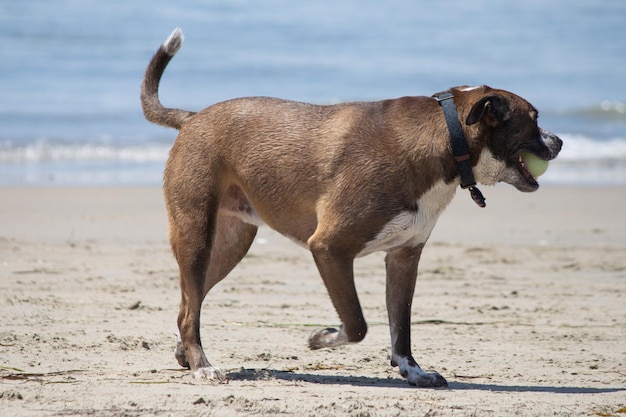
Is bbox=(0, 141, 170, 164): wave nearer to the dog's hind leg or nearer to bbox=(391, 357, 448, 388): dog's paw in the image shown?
the dog's hind leg

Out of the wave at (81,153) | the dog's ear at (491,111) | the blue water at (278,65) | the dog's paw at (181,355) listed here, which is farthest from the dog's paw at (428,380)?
the wave at (81,153)

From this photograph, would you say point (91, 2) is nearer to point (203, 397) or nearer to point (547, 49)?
point (547, 49)

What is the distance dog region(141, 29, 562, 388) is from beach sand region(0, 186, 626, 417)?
384mm

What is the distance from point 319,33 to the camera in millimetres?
31641

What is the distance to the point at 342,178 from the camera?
17.2 feet

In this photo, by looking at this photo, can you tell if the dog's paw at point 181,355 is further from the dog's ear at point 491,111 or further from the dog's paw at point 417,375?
the dog's ear at point 491,111

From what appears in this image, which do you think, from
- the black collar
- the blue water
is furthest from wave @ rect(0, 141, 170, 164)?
the black collar

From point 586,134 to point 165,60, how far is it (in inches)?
539

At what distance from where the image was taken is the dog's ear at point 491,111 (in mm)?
5039

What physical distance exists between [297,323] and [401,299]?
138 cm

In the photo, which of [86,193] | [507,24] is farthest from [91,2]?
[86,193]

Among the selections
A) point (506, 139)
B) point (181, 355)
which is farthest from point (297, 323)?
point (506, 139)

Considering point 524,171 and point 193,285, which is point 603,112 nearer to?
point 524,171

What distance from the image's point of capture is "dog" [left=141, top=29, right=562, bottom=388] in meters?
5.18
